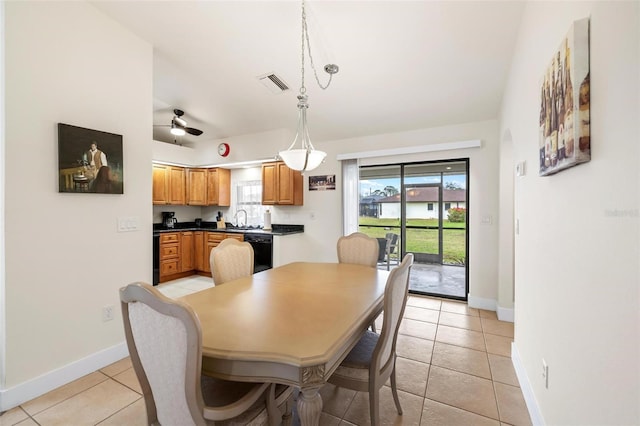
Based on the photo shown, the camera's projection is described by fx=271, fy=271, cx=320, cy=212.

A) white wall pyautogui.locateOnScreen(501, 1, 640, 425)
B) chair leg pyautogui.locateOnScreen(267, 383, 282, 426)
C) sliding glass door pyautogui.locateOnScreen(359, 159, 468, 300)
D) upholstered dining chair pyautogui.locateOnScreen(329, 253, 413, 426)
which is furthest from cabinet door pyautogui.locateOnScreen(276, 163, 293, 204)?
chair leg pyautogui.locateOnScreen(267, 383, 282, 426)

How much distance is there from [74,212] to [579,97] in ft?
10.3

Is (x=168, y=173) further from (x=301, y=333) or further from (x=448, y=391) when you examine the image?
(x=448, y=391)

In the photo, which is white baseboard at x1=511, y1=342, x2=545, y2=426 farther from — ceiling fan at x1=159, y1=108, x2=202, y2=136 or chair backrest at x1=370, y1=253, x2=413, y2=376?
ceiling fan at x1=159, y1=108, x2=202, y2=136

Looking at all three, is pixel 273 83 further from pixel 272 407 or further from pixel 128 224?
pixel 272 407

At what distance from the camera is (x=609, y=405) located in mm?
838

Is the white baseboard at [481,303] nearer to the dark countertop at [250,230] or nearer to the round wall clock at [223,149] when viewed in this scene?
the dark countertop at [250,230]

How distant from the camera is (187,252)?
5.24 meters

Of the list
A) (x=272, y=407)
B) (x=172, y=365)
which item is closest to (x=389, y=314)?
(x=272, y=407)

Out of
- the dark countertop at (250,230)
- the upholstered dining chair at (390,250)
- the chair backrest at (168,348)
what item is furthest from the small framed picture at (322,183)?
the chair backrest at (168,348)

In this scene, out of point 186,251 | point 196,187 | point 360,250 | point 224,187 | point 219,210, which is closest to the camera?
point 360,250

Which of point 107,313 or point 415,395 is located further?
point 107,313

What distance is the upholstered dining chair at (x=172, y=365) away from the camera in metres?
0.94

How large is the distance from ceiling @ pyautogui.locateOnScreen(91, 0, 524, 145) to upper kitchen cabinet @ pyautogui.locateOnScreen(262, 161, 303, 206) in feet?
3.21

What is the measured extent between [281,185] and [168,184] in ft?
7.47
